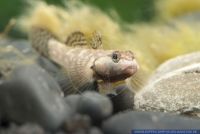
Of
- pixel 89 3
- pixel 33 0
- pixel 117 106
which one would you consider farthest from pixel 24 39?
pixel 117 106

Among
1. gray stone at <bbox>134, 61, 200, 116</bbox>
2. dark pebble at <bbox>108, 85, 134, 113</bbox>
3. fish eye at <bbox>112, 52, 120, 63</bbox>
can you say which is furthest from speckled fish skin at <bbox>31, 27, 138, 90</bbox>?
gray stone at <bbox>134, 61, 200, 116</bbox>

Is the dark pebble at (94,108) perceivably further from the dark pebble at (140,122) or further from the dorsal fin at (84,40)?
the dorsal fin at (84,40)

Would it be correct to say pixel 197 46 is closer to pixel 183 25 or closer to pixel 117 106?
pixel 183 25

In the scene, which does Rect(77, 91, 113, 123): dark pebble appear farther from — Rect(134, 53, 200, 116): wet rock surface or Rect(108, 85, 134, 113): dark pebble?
Rect(134, 53, 200, 116): wet rock surface

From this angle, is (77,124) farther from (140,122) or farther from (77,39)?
(77,39)

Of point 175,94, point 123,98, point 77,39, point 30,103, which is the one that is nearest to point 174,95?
point 175,94
